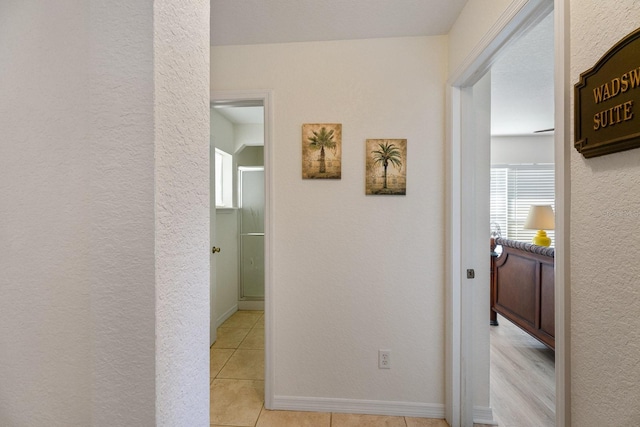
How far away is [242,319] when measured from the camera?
371 centimetres

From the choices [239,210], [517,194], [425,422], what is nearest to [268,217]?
[425,422]

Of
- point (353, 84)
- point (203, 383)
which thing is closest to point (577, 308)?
point (203, 383)

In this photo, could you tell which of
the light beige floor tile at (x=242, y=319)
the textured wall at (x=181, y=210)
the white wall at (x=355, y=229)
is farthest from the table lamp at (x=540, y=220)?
the textured wall at (x=181, y=210)

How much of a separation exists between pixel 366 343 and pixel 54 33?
2.08 m

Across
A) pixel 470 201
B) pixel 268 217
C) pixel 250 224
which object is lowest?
pixel 250 224

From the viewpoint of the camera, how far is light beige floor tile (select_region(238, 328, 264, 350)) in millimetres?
2922

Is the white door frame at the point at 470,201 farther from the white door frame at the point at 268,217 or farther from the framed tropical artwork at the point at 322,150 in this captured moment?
the white door frame at the point at 268,217

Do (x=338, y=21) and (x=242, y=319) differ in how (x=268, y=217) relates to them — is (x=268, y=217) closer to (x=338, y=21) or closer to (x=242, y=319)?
(x=338, y=21)

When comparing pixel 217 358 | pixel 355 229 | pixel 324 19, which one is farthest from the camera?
pixel 217 358

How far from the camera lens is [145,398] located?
1.90 feet

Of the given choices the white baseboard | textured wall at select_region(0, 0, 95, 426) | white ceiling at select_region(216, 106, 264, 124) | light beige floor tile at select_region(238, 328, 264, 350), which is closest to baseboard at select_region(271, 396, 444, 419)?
light beige floor tile at select_region(238, 328, 264, 350)

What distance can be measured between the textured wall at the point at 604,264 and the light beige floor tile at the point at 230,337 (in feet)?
9.13

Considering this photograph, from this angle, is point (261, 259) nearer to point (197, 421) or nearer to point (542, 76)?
point (197, 421)

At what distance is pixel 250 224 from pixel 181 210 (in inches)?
139
